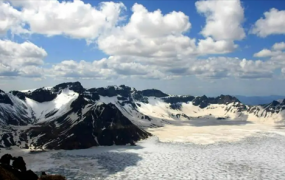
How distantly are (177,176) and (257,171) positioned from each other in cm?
4238

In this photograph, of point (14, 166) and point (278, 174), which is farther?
point (278, 174)

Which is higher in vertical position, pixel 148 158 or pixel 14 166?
pixel 14 166

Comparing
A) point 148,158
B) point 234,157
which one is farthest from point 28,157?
point 234,157

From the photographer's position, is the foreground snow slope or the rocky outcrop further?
the foreground snow slope

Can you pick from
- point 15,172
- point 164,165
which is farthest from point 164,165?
point 15,172

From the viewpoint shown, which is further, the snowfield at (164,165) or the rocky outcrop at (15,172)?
the snowfield at (164,165)

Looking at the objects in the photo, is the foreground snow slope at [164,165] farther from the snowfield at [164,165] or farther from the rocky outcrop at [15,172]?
the rocky outcrop at [15,172]

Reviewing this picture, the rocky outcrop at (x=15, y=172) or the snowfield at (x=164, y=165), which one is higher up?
the rocky outcrop at (x=15, y=172)

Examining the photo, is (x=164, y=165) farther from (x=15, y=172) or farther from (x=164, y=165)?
(x=15, y=172)

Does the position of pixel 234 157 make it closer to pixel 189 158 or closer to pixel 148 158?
pixel 189 158

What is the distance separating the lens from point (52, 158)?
188 meters

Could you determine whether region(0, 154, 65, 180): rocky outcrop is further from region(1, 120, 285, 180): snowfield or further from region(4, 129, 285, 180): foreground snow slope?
region(1, 120, 285, 180): snowfield

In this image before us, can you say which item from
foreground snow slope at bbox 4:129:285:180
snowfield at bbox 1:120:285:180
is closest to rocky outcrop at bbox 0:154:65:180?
foreground snow slope at bbox 4:129:285:180

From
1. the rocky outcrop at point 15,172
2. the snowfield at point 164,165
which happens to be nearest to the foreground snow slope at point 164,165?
the snowfield at point 164,165
